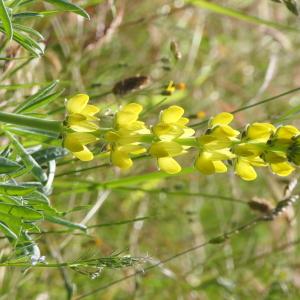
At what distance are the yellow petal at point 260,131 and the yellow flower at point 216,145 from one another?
0.7 inches

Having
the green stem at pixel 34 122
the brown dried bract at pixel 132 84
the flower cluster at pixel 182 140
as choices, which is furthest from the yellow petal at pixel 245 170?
the brown dried bract at pixel 132 84

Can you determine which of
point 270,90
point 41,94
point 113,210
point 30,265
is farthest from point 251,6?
point 30,265

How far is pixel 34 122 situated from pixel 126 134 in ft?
0.39

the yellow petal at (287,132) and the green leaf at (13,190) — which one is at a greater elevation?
the yellow petal at (287,132)

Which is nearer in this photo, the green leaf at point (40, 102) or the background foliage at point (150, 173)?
the green leaf at point (40, 102)

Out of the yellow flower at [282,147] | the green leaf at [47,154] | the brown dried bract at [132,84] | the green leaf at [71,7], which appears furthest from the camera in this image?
the brown dried bract at [132,84]

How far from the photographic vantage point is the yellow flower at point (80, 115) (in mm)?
751

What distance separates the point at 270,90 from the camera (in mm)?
2164

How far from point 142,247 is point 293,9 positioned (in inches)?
37.7

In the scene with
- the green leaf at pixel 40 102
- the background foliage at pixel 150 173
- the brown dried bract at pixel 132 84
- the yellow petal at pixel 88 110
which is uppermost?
the yellow petal at pixel 88 110

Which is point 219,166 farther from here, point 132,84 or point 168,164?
point 132,84

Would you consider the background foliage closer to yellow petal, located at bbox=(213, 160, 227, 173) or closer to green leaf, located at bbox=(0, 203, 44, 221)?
green leaf, located at bbox=(0, 203, 44, 221)

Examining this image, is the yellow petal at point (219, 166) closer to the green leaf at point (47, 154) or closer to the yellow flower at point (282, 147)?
the yellow flower at point (282, 147)

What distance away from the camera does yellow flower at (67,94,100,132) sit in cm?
75
